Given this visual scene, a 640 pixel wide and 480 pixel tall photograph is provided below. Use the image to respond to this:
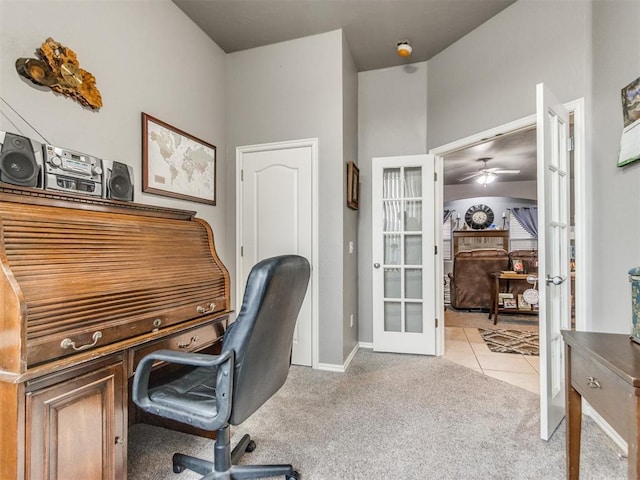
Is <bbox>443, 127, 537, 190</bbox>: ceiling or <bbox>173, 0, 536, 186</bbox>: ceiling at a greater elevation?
<bbox>173, 0, 536, 186</bbox>: ceiling

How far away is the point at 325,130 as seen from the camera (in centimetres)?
279

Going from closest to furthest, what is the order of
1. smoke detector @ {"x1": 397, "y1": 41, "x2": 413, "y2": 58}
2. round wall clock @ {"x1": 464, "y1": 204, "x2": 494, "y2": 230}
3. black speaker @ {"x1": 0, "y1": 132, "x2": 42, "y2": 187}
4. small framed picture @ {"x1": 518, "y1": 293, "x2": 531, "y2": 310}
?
Result: black speaker @ {"x1": 0, "y1": 132, "x2": 42, "y2": 187} < smoke detector @ {"x1": 397, "y1": 41, "x2": 413, "y2": 58} < small framed picture @ {"x1": 518, "y1": 293, "x2": 531, "y2": 310} < round wall clock @ {"x1": 464, "y1": 204, "x2": 494, "y2": 230}

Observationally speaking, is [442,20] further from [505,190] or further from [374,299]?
[505,190]

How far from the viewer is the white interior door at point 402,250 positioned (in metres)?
3.17

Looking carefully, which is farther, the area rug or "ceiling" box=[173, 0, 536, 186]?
A: the area rug

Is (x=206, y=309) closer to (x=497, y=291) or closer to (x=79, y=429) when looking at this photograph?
(x=79, y=429)

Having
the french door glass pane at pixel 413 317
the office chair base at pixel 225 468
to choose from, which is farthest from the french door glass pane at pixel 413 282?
the office chair base at pixel 225 468

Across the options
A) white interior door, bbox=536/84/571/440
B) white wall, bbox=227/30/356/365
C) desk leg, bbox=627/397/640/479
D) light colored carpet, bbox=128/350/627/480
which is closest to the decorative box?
desk leg, bbox=627/397/640/479

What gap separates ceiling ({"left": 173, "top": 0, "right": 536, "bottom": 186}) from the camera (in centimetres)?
244

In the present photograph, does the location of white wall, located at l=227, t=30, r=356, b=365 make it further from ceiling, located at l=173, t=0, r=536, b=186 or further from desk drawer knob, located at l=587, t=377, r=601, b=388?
desk drawer knob, located at l=587, t=377, r=601, b=388

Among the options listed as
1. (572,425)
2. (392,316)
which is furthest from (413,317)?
(572,425)

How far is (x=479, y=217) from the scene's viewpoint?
7641mm

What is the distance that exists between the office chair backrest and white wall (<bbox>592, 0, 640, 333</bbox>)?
1817 millimetres

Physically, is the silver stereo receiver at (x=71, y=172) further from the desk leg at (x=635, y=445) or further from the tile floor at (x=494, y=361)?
the tile floor at (x=494, y=361)
